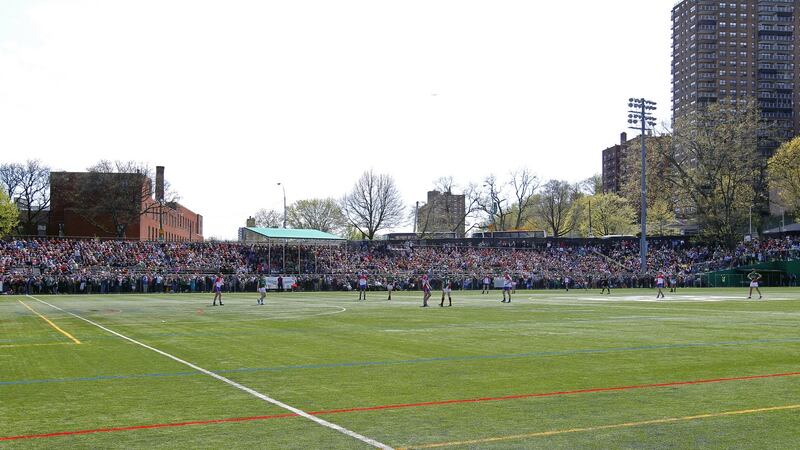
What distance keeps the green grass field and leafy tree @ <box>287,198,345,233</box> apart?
370 ft

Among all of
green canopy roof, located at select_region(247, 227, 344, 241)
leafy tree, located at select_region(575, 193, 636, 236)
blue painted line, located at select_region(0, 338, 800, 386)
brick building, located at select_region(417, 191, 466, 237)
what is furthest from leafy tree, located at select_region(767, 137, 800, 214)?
blue painted line, located at select_region(0, 338, 800, 386)

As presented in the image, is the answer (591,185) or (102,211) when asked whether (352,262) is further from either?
(591,185)

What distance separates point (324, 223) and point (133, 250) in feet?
228

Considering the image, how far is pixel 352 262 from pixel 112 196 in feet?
106

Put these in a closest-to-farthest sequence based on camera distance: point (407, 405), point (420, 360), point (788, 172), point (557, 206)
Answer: point (407, 405), point (420, 360), point (788, 172), point (557, 206)

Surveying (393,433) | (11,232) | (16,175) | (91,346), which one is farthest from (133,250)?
(393,433)

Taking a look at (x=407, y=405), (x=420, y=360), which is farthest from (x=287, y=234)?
(x=407, y=405)

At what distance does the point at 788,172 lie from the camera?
82438mm

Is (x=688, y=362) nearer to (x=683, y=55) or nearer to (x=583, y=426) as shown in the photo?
(x=583, y=426)

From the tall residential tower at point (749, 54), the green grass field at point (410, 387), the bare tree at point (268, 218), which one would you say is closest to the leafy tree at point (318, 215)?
the bare tree at point (268, 218)

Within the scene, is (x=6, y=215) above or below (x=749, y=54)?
below

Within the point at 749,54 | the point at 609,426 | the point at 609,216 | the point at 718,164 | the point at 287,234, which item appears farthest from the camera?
the point at 749,54

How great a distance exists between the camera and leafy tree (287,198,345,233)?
443 feet

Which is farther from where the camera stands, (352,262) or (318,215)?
(318,215)
